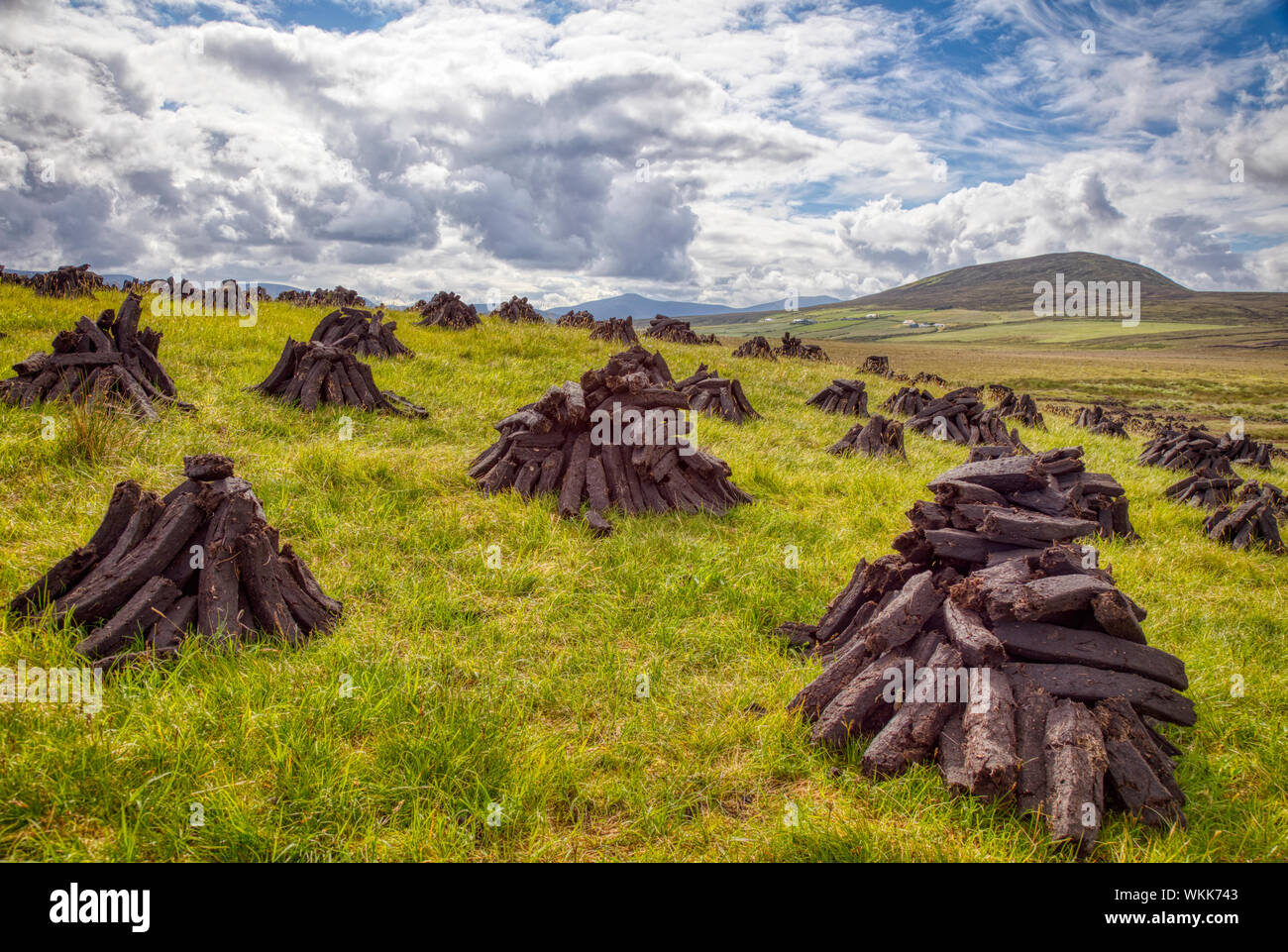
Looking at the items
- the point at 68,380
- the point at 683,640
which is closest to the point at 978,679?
the point at 683,640

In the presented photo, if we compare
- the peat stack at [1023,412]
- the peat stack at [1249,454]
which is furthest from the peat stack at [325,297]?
the peat stack at [1249,454]

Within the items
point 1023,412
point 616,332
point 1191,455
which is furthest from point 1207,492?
point 616,332

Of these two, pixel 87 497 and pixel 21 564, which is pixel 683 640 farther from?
pixel 87 497

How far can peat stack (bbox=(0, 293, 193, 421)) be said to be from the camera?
1005cm

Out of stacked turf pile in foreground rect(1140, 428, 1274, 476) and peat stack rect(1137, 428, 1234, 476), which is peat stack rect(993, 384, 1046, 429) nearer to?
stacked turf pile in foreground rect(1140, 428, 1274, 476)

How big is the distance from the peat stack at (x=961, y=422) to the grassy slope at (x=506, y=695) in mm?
7963

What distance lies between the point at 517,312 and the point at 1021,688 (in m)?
30.3

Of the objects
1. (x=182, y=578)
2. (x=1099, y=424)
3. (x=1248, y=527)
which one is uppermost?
(x=1099, y=424)

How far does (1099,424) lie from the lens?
2598 cm

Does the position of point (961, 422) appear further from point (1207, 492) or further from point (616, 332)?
point (616, 332)

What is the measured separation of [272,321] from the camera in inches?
788

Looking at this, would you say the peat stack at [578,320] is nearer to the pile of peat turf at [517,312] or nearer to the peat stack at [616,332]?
the pile of peat turf at [517,312]

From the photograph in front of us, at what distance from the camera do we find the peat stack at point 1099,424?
25453 mm
